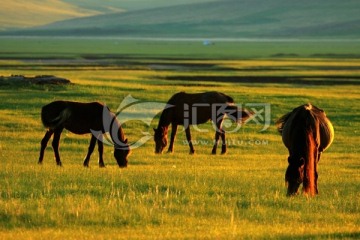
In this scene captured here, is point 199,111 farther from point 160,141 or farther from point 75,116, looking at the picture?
point 75,116

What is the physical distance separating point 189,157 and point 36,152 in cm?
397

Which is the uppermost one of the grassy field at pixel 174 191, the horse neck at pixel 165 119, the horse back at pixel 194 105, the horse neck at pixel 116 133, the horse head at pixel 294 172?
the horse back at pixel 194 105

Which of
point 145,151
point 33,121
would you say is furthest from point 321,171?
point 33,121

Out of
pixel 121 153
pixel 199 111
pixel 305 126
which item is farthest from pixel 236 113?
pixel 305 126

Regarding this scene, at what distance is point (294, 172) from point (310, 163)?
0.47m

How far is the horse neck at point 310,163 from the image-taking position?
13.7m

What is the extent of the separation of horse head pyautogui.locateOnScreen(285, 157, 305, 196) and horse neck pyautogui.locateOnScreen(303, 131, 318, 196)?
0.19 meters

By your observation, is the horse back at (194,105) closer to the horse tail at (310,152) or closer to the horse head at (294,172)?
the horse tail at (310,152)

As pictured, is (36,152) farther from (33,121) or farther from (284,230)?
(284,230)

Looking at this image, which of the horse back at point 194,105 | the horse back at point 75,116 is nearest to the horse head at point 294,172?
the horse back at point 75,116

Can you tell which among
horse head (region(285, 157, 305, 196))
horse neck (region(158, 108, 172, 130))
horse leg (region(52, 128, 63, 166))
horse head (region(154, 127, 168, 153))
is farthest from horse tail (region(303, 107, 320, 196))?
horse neck (region(158, 108, 172, 130))

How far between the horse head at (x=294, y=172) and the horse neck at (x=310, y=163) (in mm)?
190

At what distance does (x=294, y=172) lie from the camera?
13.4 metres

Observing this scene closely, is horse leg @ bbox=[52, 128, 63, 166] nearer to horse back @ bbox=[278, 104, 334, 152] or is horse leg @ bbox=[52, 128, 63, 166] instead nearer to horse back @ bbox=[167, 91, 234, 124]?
horse back @ bbox=[167, 91, 234, 124]
